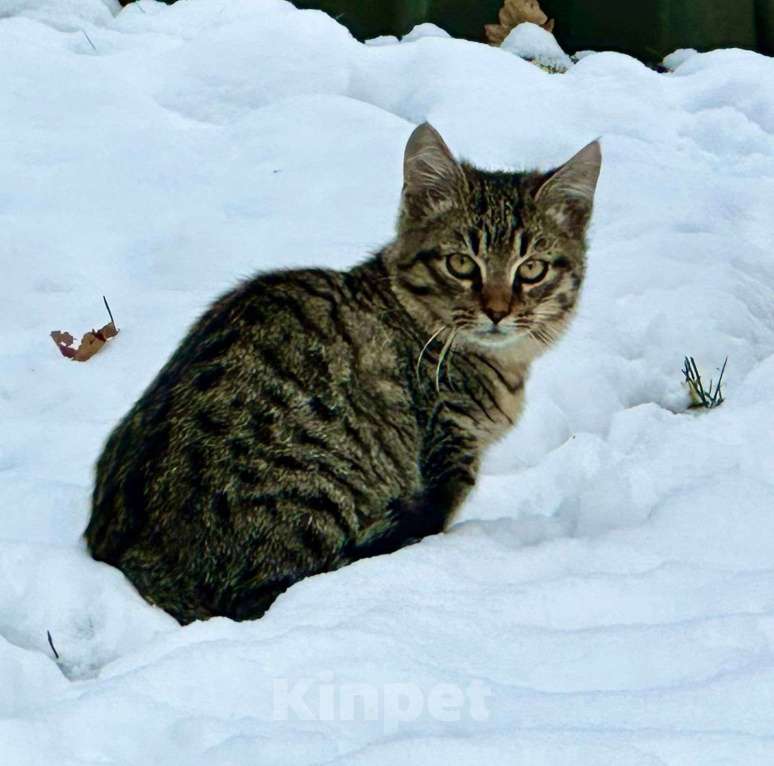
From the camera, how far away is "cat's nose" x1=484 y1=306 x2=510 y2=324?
12.4 feet

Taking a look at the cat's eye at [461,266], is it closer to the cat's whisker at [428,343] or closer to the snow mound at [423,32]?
the cat's whisker at [428,343]

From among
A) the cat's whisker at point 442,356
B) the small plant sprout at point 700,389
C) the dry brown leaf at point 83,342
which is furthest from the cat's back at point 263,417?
the small plant sprout at point 700,389

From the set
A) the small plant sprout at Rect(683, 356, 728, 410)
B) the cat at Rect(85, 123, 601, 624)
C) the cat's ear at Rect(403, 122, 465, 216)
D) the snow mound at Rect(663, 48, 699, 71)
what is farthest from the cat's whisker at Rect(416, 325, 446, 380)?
the snow mound at Rect(663, 48, 699, 71)

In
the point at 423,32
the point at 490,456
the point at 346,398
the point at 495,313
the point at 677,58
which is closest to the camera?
the point at 346,398

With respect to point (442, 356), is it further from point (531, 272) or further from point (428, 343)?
point (531, 272)

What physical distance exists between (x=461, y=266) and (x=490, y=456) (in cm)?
76

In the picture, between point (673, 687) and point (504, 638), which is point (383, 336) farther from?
point (673, 687)

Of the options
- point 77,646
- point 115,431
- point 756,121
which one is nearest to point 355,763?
point 77,646

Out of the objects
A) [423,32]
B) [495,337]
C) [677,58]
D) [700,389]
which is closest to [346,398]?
[495,337]

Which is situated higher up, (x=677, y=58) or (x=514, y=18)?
(x=514, y=18)

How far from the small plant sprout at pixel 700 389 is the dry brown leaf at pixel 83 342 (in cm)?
192

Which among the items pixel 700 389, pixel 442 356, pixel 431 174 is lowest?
pixel 700 389

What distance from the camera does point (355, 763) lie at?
7.52 feet

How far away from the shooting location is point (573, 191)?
4051 millimetres
